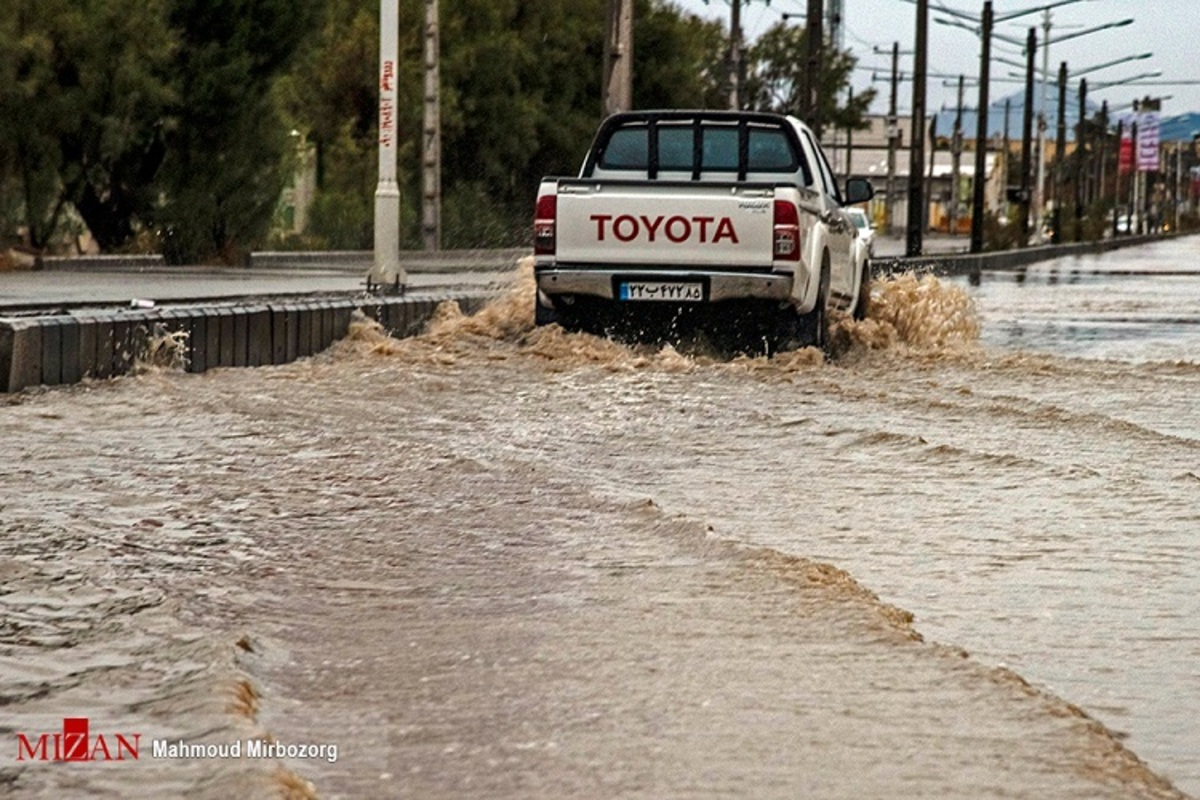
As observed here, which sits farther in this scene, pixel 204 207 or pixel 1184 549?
pixel 204 207

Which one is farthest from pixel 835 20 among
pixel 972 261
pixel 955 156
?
pixel 972 261

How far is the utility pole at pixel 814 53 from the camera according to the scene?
138ft

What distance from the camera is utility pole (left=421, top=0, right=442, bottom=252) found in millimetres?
37812

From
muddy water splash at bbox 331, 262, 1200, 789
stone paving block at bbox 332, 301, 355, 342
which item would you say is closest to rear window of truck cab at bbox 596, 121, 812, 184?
muddy water splash at bbox 331, 262, 1200, 789

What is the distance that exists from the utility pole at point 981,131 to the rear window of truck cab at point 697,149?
136 ft

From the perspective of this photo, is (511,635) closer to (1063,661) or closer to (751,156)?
(1063,661)

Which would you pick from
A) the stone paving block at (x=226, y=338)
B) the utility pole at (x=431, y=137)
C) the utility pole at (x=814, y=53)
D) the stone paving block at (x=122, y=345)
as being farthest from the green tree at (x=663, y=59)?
the stone paving block at (x=122, y=345)

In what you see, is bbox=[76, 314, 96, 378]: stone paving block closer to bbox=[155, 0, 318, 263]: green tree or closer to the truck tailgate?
the truck tailgate

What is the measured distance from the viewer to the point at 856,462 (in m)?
10.4

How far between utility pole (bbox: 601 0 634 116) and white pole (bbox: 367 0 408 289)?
28.8 ft

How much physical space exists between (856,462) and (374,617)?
14.2 feet

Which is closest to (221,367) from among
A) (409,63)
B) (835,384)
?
(835,384)

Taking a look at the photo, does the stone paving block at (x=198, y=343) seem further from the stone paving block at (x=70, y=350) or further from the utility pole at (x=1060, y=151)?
the utility pole at (x=1060, y=151)

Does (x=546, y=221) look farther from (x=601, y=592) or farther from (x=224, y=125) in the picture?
Result: (x=224, y=125)
